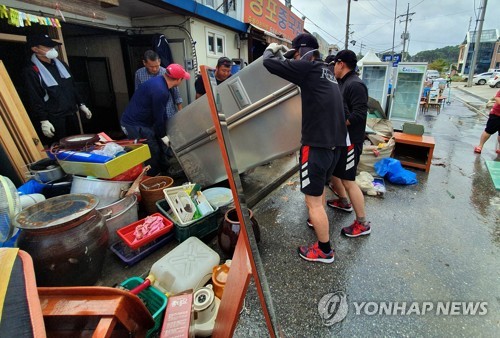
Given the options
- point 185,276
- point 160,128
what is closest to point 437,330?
point 185,276

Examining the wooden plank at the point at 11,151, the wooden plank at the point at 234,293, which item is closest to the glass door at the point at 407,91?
the wooden plank at the point at 234,293

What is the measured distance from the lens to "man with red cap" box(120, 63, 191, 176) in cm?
362

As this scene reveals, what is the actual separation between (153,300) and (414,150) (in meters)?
5.84

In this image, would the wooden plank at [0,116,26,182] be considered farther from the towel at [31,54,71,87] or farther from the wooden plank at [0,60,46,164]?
the towel at [31,54,71,87]

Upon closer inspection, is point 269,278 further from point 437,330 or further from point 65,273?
point 65,273

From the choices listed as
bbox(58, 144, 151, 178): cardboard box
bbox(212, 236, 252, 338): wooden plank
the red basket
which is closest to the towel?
bbox(58, 144, 151, 178): cardboard box

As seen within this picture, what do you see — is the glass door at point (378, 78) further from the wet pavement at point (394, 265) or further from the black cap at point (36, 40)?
the black cap at point (36, 40)

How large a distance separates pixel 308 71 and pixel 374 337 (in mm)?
2245

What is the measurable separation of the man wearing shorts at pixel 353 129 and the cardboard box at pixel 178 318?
7.03 ft

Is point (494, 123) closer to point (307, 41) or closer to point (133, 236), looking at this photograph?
point (307, 41)

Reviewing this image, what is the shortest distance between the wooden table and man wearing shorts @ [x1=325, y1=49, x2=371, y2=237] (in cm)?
271

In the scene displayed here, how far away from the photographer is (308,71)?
230cm

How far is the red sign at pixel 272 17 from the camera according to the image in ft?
27.3

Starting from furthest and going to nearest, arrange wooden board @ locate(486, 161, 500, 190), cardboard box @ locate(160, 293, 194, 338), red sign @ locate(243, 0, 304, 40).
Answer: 1. red sign @ locate(243, 0, 304, 40)
2. wooden board @ locate(486, 161, 500, 190)
3. cardboard box @ locate(160, 293, 194, 338)
